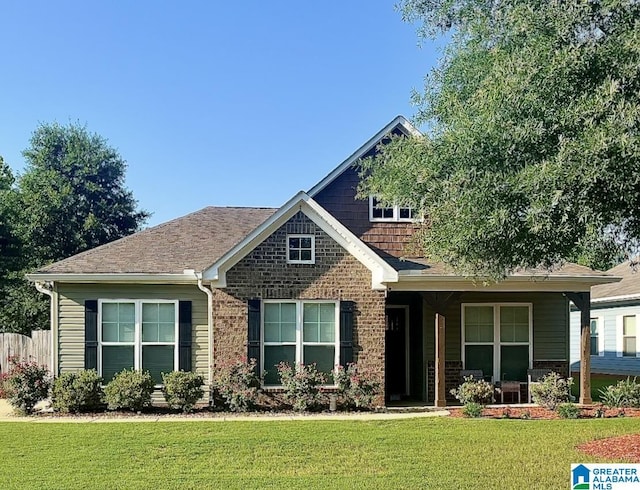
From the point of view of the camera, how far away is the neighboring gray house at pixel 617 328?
79.2 feet

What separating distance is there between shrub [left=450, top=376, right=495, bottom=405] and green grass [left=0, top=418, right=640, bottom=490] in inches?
70.7

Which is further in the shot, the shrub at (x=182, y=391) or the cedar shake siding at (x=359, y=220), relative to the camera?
the cedar shake siding at (x=359, y=220)

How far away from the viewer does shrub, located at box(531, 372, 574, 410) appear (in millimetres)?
14688

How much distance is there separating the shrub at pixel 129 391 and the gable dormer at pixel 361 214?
5.58m

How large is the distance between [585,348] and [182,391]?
848 centimetres

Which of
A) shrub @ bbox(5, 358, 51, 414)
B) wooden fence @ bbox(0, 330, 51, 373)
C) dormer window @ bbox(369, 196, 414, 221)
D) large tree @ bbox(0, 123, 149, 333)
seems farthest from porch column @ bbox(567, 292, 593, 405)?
large tree @ bbox(0, 123, 149, 333)

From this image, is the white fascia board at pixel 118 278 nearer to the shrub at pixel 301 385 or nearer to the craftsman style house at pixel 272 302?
the craftsman style house at pixel 272 302

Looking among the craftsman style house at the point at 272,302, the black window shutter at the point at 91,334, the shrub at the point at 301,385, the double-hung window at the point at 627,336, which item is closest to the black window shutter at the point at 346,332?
the craftsman style house at the point at 272,302

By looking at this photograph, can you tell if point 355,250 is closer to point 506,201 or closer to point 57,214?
point 506,201

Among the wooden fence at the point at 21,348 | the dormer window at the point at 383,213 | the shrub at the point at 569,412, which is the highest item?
the dormer window at the point at 383,213

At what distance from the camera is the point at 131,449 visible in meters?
10.4

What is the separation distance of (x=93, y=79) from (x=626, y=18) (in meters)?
15.1

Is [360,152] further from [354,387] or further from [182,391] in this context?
[182,391]

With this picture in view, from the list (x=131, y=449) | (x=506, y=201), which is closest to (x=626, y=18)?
(x=506, y=201)
